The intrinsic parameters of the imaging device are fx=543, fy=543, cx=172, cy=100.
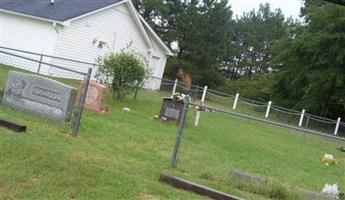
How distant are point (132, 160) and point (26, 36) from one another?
61.5 ft

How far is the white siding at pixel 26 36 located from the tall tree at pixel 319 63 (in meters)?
16.2

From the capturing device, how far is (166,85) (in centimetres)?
3300

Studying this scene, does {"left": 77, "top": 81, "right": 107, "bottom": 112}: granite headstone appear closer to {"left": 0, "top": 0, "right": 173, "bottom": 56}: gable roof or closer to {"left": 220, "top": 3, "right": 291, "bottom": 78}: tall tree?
{"left": 0, "top": 0, "right": 173, "bottom": 56}: gable roof

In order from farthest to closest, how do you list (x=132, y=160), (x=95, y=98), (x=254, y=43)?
(x=254, y=43)
(x=95, y=98)
(x=132, y=160)

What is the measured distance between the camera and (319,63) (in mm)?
33219

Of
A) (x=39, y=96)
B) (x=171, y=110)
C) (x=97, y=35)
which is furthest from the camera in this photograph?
(x=97, y=35)

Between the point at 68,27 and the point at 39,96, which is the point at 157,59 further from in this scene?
the point at 39,96

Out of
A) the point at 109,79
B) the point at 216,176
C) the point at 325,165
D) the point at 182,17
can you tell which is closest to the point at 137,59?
the point at 109,79

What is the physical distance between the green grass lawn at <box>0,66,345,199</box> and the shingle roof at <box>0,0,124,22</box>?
10.2 meters

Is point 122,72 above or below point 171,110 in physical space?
above

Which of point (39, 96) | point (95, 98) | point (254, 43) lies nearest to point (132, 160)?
point (39, 96)

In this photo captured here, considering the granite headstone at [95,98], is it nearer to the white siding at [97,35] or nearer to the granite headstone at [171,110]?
the granite headstone at [171,110]

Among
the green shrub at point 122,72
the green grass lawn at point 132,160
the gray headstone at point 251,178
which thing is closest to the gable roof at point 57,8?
the green shrub at point 122,72

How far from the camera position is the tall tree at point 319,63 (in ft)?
105
